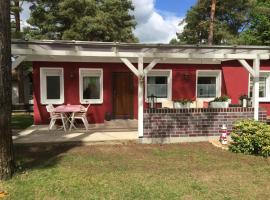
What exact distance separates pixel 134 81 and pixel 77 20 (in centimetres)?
1251

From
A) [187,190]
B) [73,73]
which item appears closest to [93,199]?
[187,190]

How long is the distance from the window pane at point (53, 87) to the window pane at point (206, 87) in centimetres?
565

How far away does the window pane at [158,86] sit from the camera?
11711 millimetres

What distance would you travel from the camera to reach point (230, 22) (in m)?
30.4

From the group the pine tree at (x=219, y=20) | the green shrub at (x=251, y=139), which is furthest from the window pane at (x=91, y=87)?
the pine tree at (x=219, y=20)

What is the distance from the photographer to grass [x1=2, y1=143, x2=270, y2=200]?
4.52m

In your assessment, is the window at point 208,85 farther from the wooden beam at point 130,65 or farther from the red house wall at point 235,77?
the wooden beam at point 130,65

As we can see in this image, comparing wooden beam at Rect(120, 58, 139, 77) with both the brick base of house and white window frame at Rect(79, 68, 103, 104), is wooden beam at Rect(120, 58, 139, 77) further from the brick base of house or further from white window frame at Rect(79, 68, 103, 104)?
white window frame at Rect(79, 68, 103, 104)

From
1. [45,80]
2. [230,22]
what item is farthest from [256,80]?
[230,22]

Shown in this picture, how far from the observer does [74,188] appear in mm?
4668

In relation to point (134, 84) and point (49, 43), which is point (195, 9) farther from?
point (49, 43)

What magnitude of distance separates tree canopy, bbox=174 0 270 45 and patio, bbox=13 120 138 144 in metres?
15.0

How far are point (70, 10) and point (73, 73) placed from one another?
1279cm

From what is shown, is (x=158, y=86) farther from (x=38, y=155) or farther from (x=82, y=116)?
(x=38, y=155)
